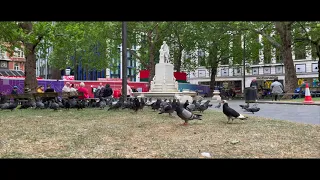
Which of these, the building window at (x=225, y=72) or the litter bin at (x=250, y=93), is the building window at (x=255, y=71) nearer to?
the building window at (x=225, y=72)

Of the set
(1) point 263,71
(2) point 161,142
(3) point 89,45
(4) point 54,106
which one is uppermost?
(3) point 89,45

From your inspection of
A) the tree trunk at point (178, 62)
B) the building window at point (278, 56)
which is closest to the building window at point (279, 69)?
the building window at point (278, 56)

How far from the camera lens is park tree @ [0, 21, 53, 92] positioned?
12.6 metres

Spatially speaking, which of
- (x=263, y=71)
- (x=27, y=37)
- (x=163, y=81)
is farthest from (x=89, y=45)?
(x=263, y=71)

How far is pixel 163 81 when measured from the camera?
23.3 meters

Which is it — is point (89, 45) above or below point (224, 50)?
above

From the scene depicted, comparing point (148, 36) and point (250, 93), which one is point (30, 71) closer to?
point (250, 93)

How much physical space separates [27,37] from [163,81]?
9.60 m

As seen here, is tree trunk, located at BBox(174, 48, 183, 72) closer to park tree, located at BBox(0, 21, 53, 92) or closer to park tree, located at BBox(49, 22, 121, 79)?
park tree, located at BBox(49, 22, 121, 79)

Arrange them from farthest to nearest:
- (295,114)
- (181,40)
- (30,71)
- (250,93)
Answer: (181,40), (30,71), (250,93), (295,114)

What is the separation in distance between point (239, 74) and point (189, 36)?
2625 cm

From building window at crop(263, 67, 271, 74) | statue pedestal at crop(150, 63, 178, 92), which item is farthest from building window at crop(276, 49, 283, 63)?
statue pedestal at crop(150, 63, 178, 92)

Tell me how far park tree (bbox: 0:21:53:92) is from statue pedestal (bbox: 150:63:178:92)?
7488 mm
